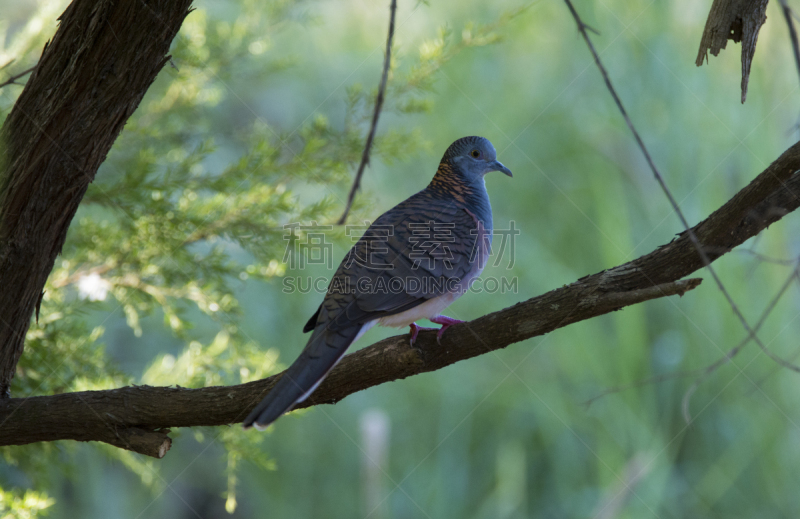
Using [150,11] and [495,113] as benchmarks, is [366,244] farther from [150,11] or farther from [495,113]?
[495,113]

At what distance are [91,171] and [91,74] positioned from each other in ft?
0.62

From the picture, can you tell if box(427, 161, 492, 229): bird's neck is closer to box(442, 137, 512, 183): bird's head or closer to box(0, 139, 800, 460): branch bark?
box(442, 137, 512, 183): bird's head

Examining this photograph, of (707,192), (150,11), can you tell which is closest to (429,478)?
(707,192)

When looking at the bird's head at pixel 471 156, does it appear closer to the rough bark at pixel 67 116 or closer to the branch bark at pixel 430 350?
the branch bark at pixel 430 350

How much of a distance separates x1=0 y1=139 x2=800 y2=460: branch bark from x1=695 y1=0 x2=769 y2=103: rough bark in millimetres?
204

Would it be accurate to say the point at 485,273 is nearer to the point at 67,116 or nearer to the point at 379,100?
the point at 379,100

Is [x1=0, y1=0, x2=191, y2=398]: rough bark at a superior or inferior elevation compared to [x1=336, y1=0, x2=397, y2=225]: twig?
superior

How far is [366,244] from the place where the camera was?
5.61 feet

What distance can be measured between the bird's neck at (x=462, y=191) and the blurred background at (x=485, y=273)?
0.57 feet

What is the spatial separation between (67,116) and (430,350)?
0.89 meters

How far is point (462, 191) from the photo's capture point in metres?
2.06

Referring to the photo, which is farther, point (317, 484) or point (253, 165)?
point (317, 484)

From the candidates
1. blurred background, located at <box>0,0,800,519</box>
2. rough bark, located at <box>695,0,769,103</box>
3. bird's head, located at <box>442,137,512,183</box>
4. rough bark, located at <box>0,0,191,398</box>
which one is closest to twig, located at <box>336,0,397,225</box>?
rough bark, located at <box>0,0,191,398</box>

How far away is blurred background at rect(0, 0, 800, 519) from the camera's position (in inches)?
75.4
